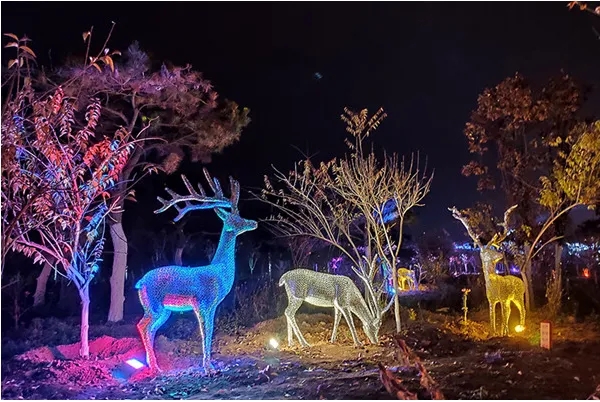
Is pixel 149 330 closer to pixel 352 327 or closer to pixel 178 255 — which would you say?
pixel 352 327

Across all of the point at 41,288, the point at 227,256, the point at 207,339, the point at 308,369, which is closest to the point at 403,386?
the point at 308,369

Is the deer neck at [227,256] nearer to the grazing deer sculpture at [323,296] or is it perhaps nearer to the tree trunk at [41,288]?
the grazing deer sculpture at [323,296]

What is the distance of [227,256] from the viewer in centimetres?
729

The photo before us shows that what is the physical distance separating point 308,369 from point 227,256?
1762mm

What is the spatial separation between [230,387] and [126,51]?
5.49 metres

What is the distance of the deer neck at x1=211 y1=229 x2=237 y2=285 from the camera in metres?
7.21

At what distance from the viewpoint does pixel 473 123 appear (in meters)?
12.8

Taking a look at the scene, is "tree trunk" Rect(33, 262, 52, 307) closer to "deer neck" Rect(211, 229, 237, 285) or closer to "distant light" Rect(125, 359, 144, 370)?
"distant light" Rect(125, 359, 144, 370)

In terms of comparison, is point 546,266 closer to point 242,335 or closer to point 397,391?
point 242,335

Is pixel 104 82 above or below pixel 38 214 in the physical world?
above

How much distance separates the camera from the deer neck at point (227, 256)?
23.7ft

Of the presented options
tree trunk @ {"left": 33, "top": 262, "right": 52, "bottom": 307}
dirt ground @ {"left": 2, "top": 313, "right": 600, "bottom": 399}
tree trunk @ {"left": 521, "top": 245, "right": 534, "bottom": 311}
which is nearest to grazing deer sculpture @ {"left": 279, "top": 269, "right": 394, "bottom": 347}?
dirt ground @ {"left": 2, "top": 313, "right": 600, "bottom": 399}

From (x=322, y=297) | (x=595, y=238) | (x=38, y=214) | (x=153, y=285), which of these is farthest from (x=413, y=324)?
(x=595, y=238)

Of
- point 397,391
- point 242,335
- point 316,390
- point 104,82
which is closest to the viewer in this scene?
point 397,391
